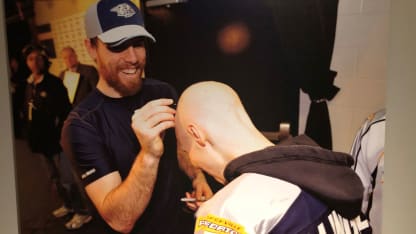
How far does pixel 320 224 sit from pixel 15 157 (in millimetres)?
1115

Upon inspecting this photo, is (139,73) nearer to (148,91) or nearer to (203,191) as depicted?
(148,91)

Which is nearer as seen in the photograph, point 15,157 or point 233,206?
point 233,206

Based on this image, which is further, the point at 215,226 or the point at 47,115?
the point at 47,115

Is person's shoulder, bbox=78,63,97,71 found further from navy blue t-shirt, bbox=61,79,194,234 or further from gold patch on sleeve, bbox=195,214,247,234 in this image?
gold patch on sleeve, bbox=195,214,247,234

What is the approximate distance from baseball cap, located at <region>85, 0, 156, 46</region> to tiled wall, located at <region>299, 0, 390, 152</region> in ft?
2.09

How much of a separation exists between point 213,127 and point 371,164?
58 centimetres

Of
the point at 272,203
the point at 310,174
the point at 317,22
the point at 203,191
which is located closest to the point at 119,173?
the point at 203,191

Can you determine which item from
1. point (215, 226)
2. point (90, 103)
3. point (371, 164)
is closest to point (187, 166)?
point (215, 226)

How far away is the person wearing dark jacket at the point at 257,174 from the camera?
142 centimetres

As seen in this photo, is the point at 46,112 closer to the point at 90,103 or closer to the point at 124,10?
the point at 90,103

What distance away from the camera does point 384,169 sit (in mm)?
1507

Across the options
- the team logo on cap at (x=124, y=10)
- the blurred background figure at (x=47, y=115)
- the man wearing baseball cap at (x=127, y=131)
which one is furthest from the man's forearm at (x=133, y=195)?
the team logo on cap at (x=124, y=10)

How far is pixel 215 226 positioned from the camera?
144 cm

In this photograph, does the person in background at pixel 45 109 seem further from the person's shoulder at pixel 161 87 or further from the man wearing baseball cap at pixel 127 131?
the person's shoulder at pixel 161 87
